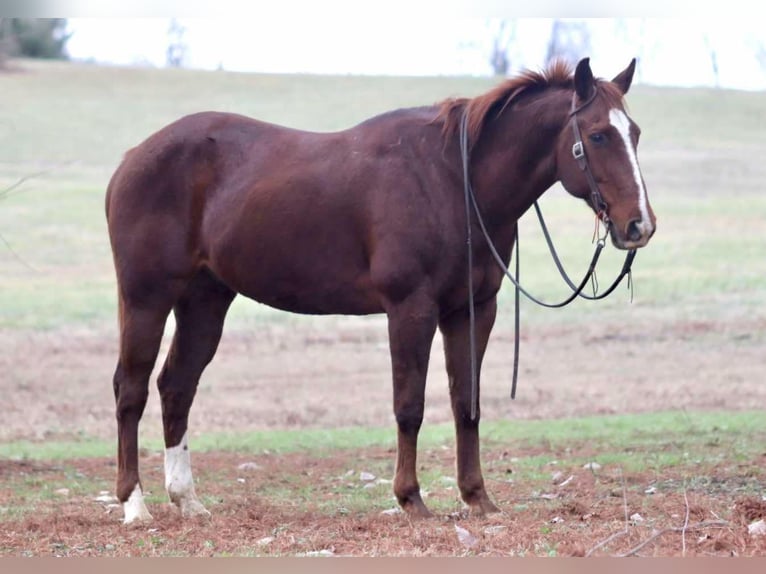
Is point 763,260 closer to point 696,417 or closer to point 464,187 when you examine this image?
point 696,417

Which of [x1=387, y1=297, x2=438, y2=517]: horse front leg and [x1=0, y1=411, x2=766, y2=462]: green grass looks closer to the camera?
[x1=387, y1=297, x2=438, y2=517]: horse front leg

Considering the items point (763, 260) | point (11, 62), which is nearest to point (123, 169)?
point (763, 260)

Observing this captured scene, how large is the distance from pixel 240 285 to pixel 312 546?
2052 mm

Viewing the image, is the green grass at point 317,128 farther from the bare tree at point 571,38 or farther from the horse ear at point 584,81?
the horse ear at point 584,81

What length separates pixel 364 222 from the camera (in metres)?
7.07

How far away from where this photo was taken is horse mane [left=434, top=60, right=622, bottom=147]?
6.98 m

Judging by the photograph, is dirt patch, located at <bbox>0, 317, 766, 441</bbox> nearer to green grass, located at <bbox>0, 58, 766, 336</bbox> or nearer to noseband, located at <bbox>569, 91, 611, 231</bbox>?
green grass, located at <bbox>0, 58, 766, 336</bbox>

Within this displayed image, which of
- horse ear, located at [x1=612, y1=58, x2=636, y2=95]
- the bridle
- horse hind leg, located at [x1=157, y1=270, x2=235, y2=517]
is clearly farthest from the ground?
horse ear, located at [x1=612, y1=58, x2=636, y2=95]

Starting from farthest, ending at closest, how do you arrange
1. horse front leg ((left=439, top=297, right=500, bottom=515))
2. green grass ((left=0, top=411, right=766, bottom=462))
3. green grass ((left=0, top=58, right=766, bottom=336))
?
green grass ((left=0, top=58, right=766, bottom=336)) → green grass ((left=0, top=411, right=766, bottom=462)) → horse front leg ((left=439, top=297, right=500, bottom=515))

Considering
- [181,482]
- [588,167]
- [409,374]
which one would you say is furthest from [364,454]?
[588,167]

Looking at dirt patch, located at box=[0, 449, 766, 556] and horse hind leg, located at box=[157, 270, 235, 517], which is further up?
horse hind leg, located at box=[157, 270, 235, 517]

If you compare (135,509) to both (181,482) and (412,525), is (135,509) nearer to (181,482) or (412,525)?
(181,482)

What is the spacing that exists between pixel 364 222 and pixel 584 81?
5.16ft

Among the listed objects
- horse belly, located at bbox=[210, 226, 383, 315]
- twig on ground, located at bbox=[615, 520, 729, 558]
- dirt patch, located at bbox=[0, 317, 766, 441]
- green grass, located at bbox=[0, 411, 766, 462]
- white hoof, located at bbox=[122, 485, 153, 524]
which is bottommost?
dirt patch, located at bbox=[0, 317, 766, 441]
